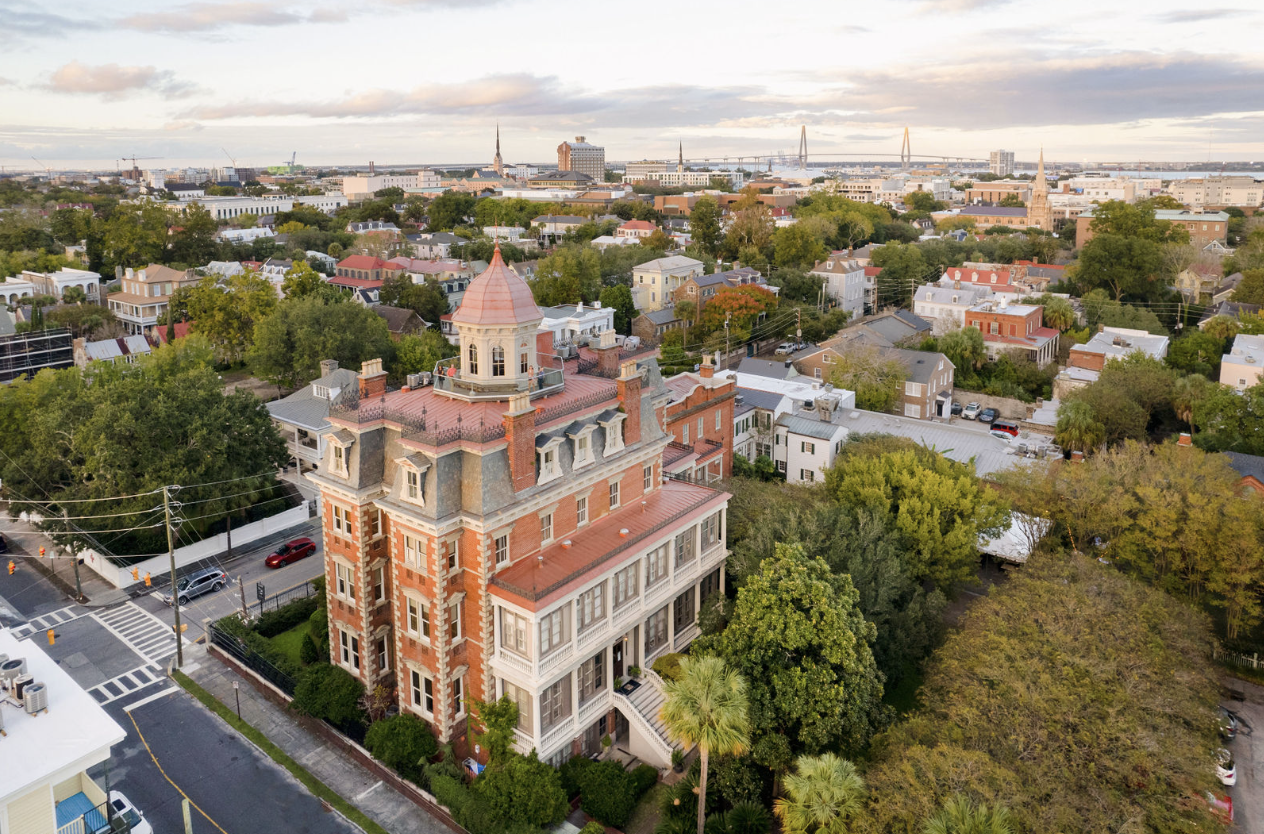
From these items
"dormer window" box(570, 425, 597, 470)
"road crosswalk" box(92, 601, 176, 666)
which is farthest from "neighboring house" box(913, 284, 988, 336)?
"road crosswalk" box(92, 601, 176, 666)

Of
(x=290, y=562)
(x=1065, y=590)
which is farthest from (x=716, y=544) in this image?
(x=290, y=562)

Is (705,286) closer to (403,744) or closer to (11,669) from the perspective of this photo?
(403,744)

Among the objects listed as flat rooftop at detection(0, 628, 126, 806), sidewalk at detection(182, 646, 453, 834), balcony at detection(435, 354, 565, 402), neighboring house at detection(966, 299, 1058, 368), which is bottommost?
sidewalk at detection(182, 646, 453, 834)

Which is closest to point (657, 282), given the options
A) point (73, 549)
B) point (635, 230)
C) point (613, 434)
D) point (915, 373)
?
point (915, 373)

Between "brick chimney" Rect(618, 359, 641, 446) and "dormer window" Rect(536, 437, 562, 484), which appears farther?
"brick chimney" Rect(618, 359, 641, 446)

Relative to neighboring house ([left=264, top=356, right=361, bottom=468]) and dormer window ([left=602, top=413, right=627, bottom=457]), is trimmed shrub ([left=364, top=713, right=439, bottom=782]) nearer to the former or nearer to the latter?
dormer window ([left=602, top=413, right=627, bottom=457])

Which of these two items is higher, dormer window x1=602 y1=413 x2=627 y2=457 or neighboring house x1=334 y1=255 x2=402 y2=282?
neighboring house x1=334 y1=255 x2=402 y2=282

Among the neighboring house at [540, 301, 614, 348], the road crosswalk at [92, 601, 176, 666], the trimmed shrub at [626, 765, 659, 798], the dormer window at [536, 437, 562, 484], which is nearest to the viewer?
the trimmed shrub at [626, 765, 659, 798]
